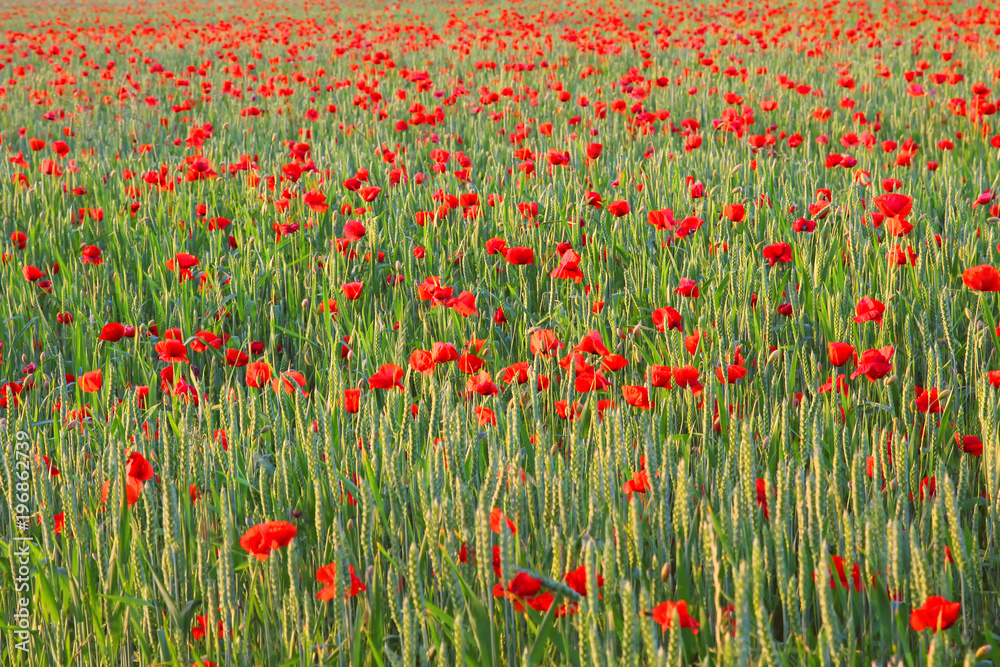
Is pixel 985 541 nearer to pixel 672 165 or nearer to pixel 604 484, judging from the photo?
pixel 604 484

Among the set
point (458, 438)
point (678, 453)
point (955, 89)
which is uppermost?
point (955, 89)

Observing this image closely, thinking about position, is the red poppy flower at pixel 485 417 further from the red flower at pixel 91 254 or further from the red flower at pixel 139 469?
the red flower at pixel 91 254

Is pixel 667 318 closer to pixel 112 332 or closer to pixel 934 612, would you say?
pixel 934 612

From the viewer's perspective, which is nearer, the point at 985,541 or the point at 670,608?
the point at 670,608

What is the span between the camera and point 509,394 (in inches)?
77.4

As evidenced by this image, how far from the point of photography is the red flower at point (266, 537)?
3.63ft

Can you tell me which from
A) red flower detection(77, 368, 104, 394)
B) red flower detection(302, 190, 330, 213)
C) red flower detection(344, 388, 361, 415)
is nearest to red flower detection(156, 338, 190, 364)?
red flower detection(77, 368, 104, 394)

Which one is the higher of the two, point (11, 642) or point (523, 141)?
point (523, 141)

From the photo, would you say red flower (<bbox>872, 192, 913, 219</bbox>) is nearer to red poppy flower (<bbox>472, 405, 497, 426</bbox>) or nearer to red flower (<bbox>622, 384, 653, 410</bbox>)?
red flower (<bbox>622, 384, 653, 410</bbox>)

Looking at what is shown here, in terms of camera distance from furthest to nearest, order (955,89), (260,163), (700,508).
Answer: (955,89) < (260,163) < (700,508)

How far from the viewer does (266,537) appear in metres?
1.11

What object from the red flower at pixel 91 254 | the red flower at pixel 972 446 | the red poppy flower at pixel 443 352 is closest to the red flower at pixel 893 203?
the red flower at pixel 972 446

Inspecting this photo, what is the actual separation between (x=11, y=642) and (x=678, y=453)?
3.73ft

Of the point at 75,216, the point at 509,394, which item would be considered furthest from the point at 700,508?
the point at 75,216
